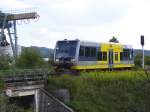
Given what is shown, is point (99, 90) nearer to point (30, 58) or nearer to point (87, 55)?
point (87, 55)

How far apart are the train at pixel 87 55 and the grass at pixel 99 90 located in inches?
Answer: 81.3

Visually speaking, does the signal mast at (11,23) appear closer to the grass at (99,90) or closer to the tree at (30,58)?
the tree at (30,58)

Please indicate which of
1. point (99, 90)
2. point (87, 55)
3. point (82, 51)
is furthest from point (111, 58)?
point (99, 90)

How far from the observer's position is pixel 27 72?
28812 mm

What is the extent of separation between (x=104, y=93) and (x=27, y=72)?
5760 millimetres

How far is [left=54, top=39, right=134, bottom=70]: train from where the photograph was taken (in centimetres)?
3092

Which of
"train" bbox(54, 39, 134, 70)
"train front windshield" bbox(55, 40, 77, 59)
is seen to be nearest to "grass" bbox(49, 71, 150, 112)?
"train" bbox(54, 39, 134, 70)

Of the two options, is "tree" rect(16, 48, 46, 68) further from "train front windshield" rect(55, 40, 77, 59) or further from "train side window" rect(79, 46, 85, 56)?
"train side window" rect(79, 46, 85, 56)

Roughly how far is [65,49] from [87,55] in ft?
6.04

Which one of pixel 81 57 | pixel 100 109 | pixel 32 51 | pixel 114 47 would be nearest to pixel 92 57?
pixel 81 57

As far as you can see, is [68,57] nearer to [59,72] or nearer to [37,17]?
[59,72]

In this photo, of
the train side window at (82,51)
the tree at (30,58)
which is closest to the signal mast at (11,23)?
the tree at (30,58)

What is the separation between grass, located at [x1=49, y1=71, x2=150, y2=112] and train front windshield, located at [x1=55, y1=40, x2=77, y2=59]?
8.29 ft

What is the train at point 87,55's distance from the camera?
101ft
